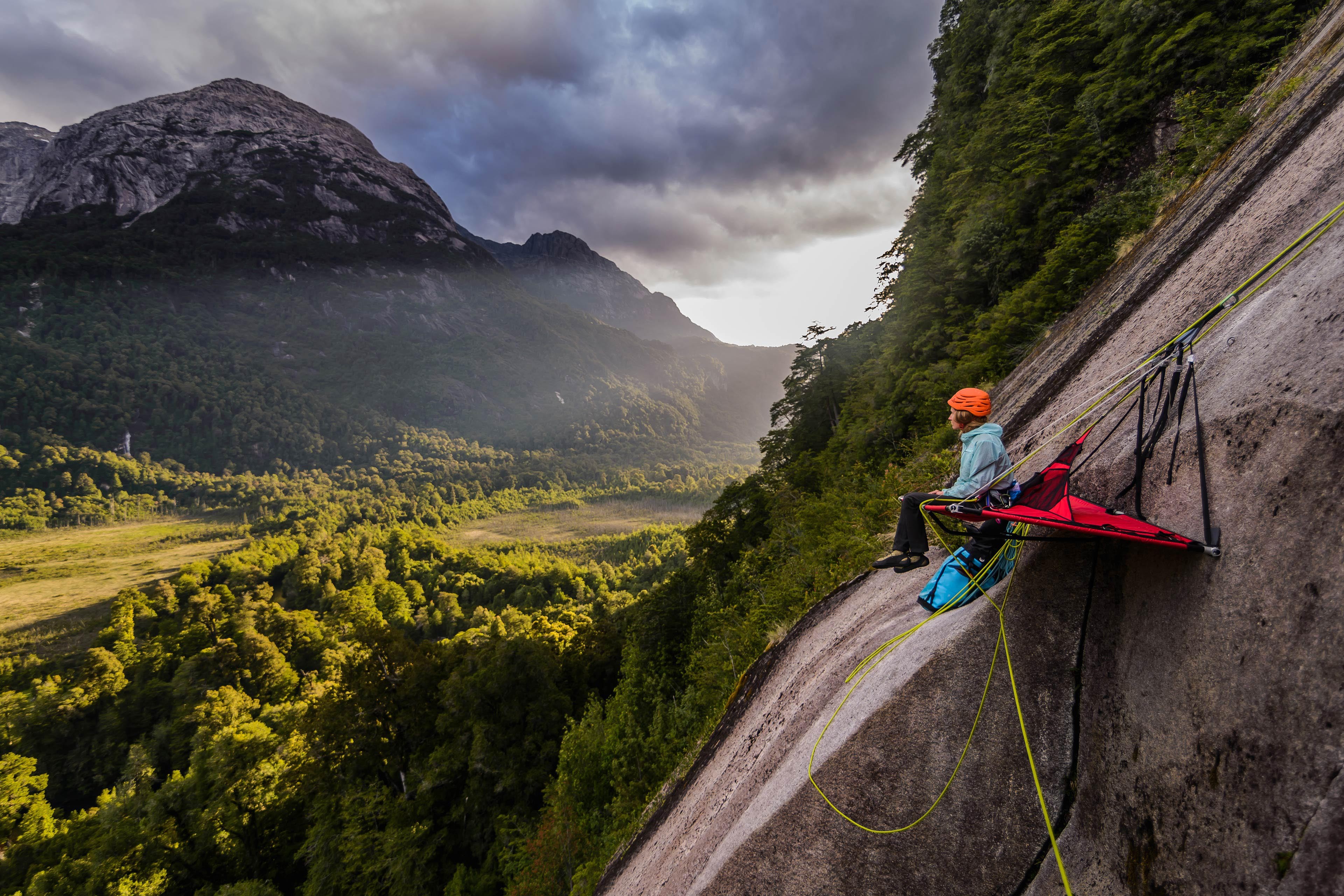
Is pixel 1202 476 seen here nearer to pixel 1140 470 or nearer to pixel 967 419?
pixel 1140 470

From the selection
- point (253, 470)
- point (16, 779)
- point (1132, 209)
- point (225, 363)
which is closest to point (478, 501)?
point (253, 470)

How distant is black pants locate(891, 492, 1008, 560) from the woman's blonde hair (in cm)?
75

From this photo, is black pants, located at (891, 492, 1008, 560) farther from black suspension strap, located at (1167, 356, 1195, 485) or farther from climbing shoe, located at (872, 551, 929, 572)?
black suspension strap, located at (1167, 356, 1195, 485)

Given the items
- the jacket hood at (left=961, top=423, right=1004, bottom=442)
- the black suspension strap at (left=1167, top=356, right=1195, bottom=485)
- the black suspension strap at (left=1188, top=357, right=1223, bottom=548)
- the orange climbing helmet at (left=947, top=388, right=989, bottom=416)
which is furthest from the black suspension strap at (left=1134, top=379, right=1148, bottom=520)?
the orange climbing helmet at (left=947, top=388, right=989, bottom=416)

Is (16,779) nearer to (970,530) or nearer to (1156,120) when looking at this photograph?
(970,530)

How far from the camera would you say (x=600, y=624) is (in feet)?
100

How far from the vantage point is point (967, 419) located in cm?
427

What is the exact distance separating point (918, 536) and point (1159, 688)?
70.9 inches

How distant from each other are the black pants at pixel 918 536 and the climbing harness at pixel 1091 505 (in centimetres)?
7

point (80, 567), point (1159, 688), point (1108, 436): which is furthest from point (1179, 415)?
point (80, 567)

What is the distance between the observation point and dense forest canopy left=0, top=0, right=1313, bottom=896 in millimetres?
10828

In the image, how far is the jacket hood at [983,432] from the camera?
4000mm

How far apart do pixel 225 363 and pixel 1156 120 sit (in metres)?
248

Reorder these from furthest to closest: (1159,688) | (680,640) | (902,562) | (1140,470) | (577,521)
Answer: (577,521) → (680,640) → (902,562) → (1140,470) → (1159,688)
